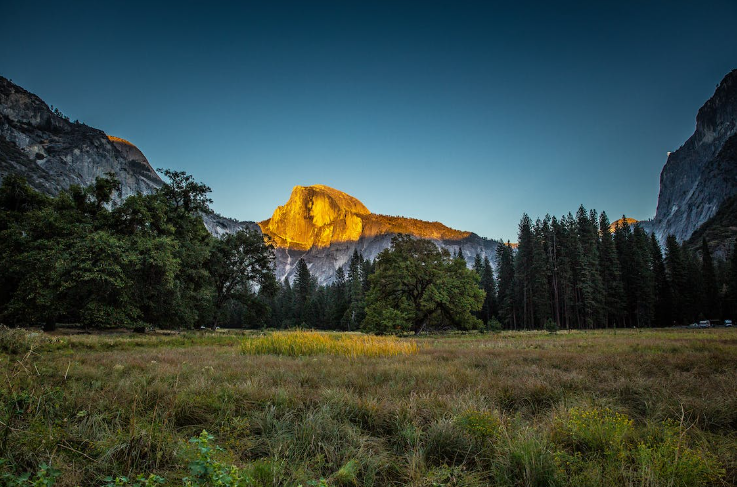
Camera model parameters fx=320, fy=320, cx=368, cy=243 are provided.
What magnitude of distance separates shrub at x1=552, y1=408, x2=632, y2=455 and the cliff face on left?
13883 centimetres

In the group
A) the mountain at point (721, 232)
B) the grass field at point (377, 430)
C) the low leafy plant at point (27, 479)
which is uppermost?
the mountain at point (721, 232)

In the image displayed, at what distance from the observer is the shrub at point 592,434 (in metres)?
3.25

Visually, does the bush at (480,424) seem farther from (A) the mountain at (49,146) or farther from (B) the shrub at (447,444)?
(A) the mountain at (49,146)

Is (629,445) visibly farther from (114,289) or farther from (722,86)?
(722,86)

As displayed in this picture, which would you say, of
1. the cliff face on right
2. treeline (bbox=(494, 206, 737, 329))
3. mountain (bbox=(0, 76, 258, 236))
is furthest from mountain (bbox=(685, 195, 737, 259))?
mountain (bbox=(0, 76, 258, 236))

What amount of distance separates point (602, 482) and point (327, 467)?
2403 mm

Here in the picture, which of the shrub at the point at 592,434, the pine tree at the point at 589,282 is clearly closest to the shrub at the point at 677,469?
the shrub at the point at 592,434

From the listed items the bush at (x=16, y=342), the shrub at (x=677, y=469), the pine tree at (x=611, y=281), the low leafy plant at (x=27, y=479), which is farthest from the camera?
the pine tree at (x=611, y=281)

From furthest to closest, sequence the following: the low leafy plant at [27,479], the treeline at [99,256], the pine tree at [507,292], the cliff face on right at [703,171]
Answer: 1. the cliff face on right at [703,171]
2. the pine tree at [507,292]
3. the treeline at [99,256]
4. the low leafy plant at [27,479]

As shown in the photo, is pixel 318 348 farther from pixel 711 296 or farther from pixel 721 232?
pixel 721 232

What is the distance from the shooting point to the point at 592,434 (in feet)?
11.2

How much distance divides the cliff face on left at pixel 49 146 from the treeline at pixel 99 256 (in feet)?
352

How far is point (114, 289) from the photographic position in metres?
19.6

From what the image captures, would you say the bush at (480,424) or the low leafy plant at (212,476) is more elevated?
the low leafy plant at (212,476)
